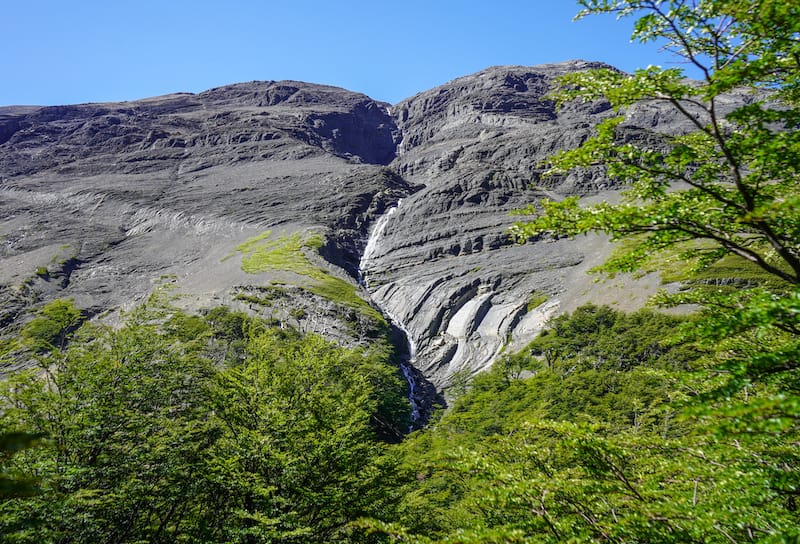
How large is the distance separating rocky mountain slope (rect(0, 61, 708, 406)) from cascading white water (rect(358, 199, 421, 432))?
2.08 feet

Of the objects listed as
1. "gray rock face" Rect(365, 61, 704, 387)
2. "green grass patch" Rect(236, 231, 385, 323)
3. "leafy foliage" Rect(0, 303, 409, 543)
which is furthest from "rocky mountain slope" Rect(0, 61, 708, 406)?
"leafy foliage" Rect(0, 303, 409, 543)

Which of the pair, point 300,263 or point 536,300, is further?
point 300,263

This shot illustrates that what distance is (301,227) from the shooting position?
108188mm

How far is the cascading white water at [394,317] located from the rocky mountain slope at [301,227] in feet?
2.08

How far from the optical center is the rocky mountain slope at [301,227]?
2884 inches

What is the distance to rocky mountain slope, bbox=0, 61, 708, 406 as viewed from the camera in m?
73.2

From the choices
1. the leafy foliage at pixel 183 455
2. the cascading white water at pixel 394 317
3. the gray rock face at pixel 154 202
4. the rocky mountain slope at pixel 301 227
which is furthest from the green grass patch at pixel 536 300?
the leafy foliage at pixel 183 455

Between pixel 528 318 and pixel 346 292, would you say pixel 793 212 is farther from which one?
pixel 346 292

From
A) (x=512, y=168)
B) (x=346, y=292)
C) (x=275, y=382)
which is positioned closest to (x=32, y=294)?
(x=346, y=292)

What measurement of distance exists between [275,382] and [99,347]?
30.4ft

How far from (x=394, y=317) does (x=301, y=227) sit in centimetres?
4091

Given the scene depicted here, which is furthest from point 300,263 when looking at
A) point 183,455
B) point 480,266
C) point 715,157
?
point 715,157

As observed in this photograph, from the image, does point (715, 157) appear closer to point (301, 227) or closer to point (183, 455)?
point (183, 455)

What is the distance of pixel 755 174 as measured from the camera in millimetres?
6984
